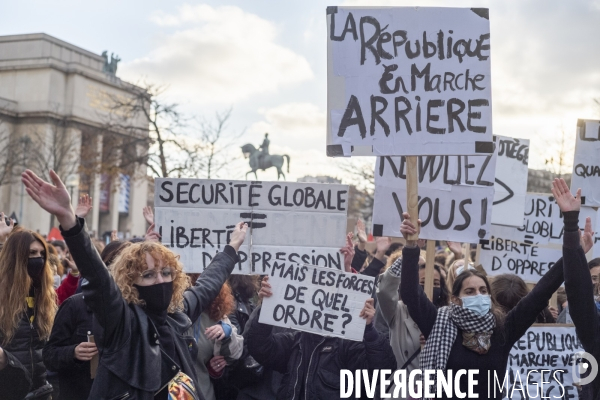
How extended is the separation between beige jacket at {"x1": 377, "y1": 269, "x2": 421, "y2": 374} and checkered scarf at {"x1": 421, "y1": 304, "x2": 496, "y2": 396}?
357mm

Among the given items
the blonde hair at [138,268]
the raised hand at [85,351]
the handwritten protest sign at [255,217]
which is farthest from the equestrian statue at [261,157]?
the blonde hair at [138,268]

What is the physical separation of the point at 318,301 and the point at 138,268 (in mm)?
1683

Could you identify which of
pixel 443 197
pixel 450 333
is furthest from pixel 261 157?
pixel 450 333

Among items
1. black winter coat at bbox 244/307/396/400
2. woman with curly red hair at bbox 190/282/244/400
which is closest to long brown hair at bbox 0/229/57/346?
woman with curly red hair at bbox 190/282/244/400

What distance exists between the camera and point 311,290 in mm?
5090

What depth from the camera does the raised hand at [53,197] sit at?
310cm

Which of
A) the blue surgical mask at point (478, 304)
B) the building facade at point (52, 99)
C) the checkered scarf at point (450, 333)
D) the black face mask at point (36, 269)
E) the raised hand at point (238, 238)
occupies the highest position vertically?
the building facade at point (52, 99)

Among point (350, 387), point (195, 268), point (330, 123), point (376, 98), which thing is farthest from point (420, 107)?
point (195, 268)

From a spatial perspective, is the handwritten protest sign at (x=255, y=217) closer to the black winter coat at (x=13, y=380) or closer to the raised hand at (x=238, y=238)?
the raised hand at (x=238, y=238)

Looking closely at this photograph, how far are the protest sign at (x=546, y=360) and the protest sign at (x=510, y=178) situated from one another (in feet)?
5.39

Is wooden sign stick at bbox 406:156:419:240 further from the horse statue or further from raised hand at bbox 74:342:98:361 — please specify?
the horse statue

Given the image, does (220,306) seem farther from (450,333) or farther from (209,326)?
(450,333)

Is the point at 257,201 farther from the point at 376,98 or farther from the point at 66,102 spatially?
the point at 66,102

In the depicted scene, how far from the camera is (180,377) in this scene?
11.7 ft
